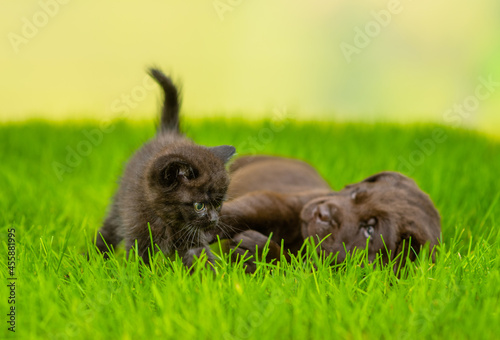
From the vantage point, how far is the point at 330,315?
249cm

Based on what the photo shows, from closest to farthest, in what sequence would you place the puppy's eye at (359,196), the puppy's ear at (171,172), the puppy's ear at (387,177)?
1. the puppy's ear at (171,172)
2. the puppy's eye at (359,196)
3. the puppy's ear at (387,177)

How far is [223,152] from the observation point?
3.28 m

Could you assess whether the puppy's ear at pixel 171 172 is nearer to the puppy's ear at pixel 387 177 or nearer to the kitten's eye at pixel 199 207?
the kitten's eye at pixel 199 207

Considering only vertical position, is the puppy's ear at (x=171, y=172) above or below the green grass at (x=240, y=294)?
above

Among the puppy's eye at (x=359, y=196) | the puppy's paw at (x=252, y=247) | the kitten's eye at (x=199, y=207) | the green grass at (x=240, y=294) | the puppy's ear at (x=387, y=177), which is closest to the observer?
the green grass at (x=240, y=294)

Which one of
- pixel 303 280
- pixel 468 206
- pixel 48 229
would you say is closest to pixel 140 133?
pixel 48 229

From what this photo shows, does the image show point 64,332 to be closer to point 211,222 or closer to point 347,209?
point 211,222

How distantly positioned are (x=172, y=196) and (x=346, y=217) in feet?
4.37

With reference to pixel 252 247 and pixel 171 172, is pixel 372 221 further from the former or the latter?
pixel 171 172

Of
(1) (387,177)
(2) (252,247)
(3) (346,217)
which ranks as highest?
(1) (387,177)

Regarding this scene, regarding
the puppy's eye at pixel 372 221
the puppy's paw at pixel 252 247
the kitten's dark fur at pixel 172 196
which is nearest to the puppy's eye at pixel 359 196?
the puppy's eye at pixel 372 221

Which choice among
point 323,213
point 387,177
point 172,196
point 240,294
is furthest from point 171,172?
point 387,177

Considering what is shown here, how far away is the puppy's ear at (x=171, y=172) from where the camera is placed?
2884 mm

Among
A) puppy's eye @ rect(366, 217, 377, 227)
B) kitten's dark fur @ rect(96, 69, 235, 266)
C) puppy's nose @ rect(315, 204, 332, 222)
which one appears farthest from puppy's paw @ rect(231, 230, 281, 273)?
puppy's eye @ rect(366, 217, 377, 227)
